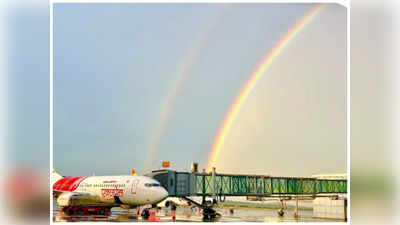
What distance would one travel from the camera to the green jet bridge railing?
70.2 ft

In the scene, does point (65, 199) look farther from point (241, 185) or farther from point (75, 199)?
point (241, 185)

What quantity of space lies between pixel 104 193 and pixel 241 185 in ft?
20.1

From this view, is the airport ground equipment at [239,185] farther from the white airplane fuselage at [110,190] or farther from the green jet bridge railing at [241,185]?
the white airplane fuselage at [110,190]

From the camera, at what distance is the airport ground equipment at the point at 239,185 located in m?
21.4

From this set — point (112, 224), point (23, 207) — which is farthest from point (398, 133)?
point (112, 224)

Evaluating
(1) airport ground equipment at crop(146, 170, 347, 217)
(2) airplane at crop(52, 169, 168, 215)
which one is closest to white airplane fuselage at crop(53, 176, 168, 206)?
(2) airplane at crop(52, 169, 168, 215)

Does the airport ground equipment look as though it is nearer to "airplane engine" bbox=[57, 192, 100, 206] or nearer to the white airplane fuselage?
the white airplane fuselage

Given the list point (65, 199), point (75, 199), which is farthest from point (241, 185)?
point (65, 199)

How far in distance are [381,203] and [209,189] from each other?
18.2 m

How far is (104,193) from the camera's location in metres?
20.3

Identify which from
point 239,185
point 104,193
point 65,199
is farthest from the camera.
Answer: point 239,185

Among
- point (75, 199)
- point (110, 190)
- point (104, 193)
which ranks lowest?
point (75, 199)

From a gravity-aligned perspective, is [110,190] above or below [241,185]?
above

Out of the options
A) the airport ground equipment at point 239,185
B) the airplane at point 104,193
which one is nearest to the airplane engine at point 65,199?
the airplane at point 104,193
